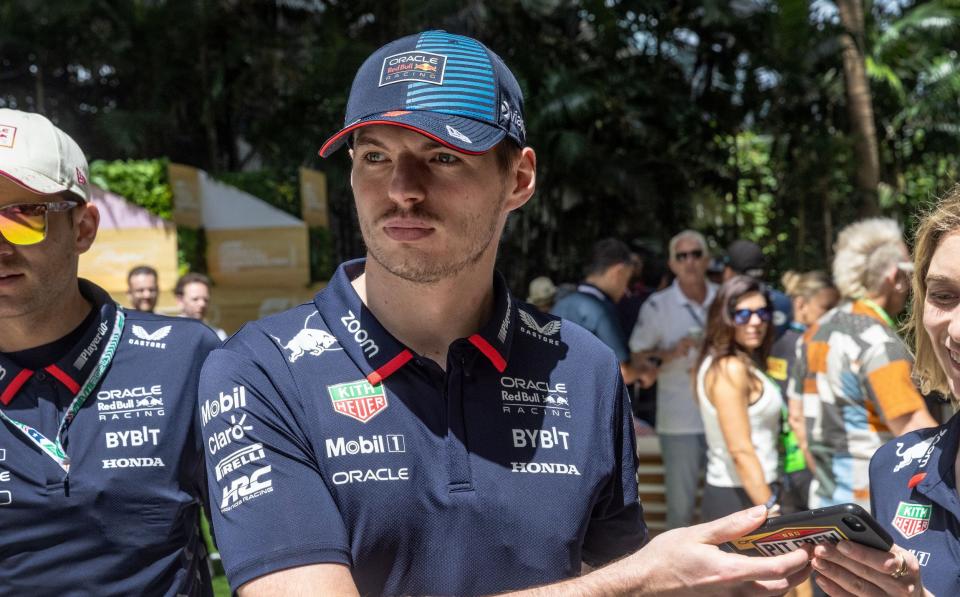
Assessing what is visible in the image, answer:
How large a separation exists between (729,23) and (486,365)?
14.1 meters

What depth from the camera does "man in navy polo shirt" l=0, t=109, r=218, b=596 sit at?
237 centimetres

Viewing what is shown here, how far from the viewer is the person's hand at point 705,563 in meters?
1.53

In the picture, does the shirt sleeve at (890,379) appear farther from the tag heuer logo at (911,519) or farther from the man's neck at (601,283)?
the man's neck at (601,283)

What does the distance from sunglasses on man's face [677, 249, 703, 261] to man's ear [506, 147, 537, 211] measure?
16.5ft

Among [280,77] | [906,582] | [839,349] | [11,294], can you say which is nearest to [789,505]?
[839,349]

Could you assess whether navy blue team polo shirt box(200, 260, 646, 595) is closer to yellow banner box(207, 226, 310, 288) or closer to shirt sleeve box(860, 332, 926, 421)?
shirt sleeve box(860, 332, 926, 421)

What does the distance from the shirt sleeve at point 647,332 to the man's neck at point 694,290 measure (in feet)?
0.87

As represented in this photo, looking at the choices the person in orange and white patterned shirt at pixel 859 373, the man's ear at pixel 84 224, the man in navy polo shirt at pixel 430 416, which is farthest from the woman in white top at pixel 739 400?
the man's ear at pixel 84 224

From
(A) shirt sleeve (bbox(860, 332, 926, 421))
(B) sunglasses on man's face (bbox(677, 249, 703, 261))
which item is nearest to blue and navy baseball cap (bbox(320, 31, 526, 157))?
(A) shirt sleeve (bbox(860, 332, 926, 421))

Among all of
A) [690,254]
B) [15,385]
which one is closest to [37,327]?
[15,385]

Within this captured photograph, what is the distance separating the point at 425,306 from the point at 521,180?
346 millimetres

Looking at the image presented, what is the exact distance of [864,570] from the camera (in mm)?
Result: 1691

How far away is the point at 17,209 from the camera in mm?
2486

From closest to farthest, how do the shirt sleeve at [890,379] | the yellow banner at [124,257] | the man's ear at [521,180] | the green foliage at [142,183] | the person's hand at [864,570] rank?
the person's hand at [864,570], the man's ear at [521,180], the shirt sleeve at [890,379], the yellow banner at [124,257], the green foliage at [142,183]
